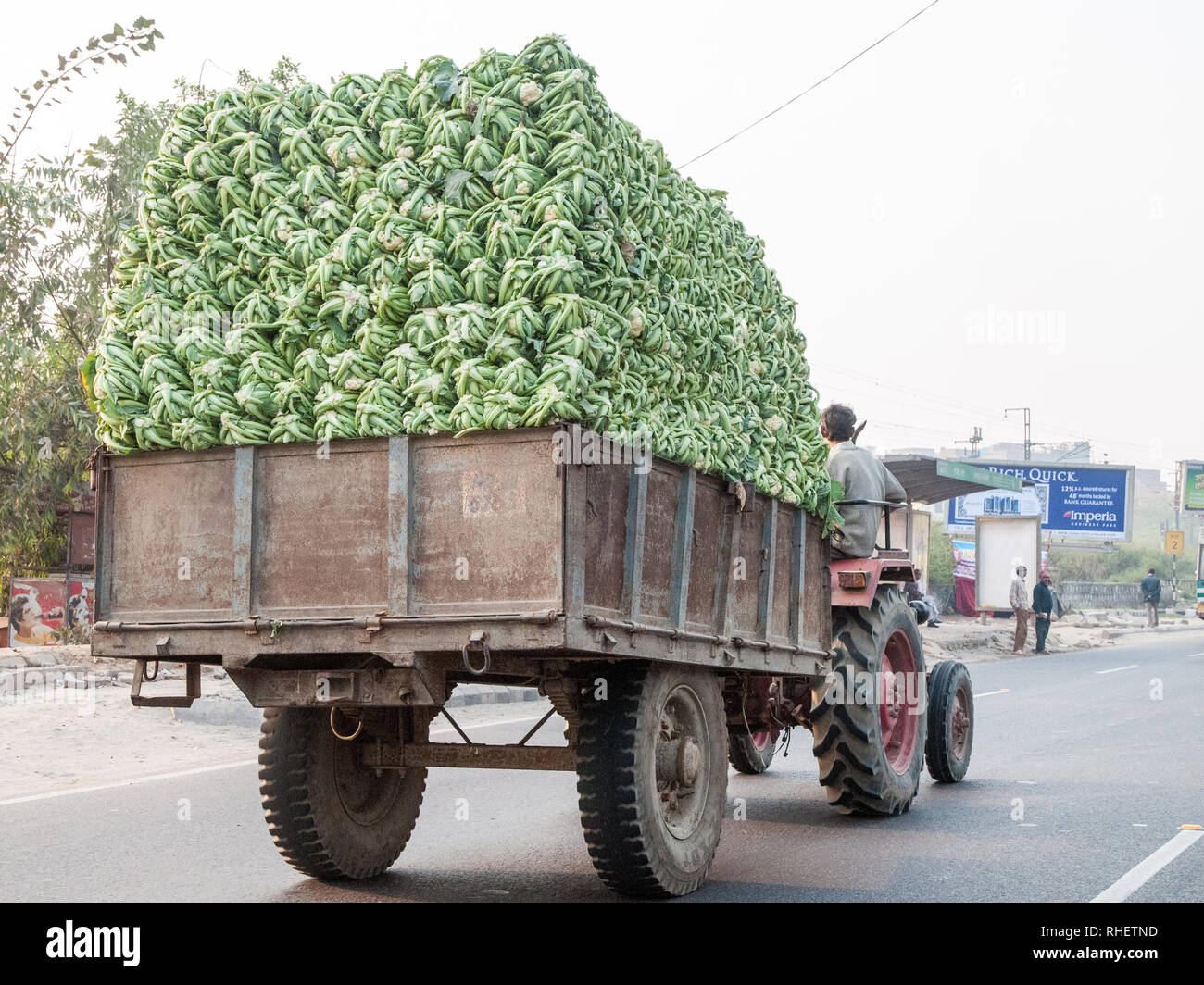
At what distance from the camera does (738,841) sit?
7.91m

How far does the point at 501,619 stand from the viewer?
5.29 metres

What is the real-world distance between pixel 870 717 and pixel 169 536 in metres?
4.44

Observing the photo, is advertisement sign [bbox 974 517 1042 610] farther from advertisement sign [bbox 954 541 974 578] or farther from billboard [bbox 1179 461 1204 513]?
billboard [bbox 1179 461 1204 513]

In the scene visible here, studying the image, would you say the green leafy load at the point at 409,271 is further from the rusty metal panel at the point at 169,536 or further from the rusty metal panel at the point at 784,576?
the rusty metal panel at the point at 784,576

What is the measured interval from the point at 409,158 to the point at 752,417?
2343 mm

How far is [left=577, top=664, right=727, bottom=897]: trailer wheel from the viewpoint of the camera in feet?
19.0

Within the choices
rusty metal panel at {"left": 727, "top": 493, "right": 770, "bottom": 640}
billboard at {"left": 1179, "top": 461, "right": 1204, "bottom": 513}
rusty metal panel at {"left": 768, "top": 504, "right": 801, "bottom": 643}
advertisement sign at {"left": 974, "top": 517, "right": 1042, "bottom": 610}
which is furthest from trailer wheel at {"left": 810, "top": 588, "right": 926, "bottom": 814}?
billboard at {"left": 1179, "top": 461, "right": 1204, "bottom": 513}

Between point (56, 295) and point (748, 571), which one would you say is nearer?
point (748, 571)

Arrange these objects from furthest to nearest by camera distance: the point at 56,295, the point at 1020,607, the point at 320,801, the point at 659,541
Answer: the point at 1020,607 → the point at 56,295 → the point at 320,801 → the point at 659,541

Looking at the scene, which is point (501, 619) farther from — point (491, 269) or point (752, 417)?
point (752, 417)

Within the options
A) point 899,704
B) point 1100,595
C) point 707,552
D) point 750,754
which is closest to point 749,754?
point 750,754

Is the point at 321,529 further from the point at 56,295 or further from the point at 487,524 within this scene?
the point at 56,295

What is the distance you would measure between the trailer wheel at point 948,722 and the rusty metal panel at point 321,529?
5460mm
